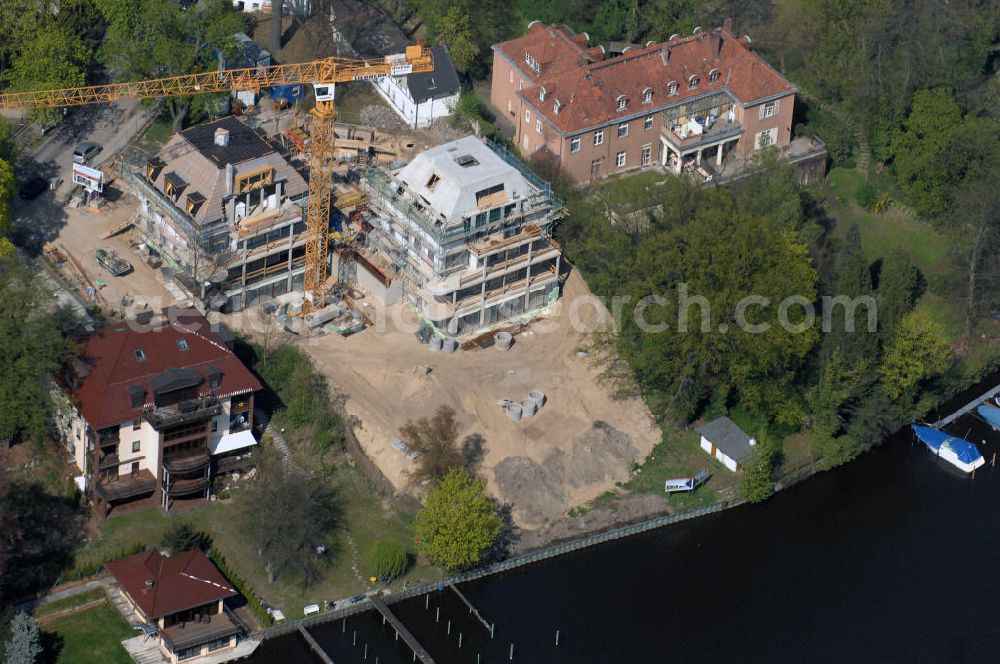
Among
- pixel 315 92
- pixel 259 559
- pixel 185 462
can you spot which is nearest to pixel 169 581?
pixel 259 559

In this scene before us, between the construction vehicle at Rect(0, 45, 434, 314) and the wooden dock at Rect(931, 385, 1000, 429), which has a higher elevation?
the construction vehicle at Rect(0, 45, 434, 314)

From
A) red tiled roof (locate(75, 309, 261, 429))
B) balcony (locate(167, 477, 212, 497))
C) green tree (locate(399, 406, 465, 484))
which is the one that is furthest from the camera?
green tree (locate(399, 406, 465, 484))

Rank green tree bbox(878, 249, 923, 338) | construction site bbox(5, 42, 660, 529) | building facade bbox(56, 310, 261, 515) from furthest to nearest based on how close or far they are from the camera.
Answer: green tree bbox(878, 249, 923, 338)
construction site bbox(5, 42, 660, 529)
building facade bbox(56, 310, 261, 515)

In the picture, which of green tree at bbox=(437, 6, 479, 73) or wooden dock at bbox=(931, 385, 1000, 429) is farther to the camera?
green tree at bbox=(437, 6, 479, 73)

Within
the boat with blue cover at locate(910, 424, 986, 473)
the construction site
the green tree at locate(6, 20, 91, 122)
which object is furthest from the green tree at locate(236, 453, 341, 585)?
the boat with blue cover at locate(910, 424, 986, 473)

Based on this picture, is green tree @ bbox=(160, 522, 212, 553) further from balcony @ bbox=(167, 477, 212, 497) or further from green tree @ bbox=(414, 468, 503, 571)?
green tree @ bbox=(414, 468, 503, 571)

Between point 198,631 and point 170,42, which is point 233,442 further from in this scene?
point 170,42

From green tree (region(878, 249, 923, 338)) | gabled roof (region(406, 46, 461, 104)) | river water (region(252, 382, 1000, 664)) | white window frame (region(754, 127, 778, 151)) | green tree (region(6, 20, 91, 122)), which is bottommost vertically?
river water (region(252, 382, 1000, 664))
